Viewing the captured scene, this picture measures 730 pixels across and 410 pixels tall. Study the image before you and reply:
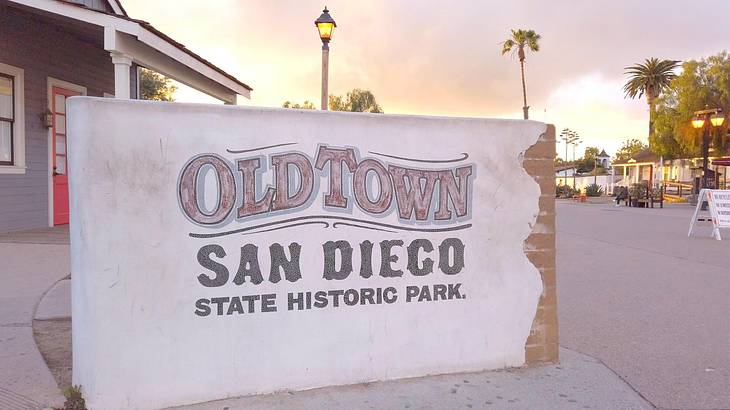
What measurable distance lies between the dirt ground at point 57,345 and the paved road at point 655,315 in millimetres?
4200

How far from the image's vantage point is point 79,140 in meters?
3.61

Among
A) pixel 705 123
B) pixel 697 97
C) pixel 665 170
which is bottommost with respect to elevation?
pixel 665 170

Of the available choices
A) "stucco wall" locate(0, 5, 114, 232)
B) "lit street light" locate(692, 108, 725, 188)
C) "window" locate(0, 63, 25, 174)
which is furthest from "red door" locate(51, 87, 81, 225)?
"lit street light" locate(692, 108, 725, 188)

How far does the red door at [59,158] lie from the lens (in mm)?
12211

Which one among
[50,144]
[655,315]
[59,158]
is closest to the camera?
[655,315]

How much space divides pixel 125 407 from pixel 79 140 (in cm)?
171

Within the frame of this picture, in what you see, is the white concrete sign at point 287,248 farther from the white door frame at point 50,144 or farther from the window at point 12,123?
the white door frame at point 50,144

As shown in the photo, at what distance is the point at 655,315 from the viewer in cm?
633

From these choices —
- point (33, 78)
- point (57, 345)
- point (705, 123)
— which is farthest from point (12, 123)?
point (705, 123)

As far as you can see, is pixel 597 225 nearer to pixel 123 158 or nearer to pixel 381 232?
pixel 381 232

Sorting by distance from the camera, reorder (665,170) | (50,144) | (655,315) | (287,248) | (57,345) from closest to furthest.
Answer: (287,248) → (57,345) → (655,315) → (50,144) → (665,170)

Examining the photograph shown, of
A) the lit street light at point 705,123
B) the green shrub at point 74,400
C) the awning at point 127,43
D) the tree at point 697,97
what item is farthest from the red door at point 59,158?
the tree at point 697,97

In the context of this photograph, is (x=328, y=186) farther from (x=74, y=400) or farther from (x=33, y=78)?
(x=33, y=78)

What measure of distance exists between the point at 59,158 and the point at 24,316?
25.7 ft
